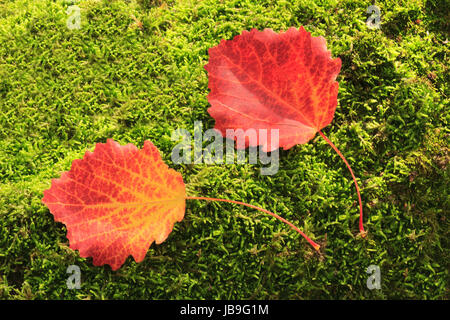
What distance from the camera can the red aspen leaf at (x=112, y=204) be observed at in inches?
75.3

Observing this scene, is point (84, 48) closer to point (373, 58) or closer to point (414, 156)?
point (373, 58)

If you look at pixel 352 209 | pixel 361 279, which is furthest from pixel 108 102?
pixel 361 279

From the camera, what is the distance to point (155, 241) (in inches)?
79.9

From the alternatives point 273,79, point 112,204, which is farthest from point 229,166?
point 112,204

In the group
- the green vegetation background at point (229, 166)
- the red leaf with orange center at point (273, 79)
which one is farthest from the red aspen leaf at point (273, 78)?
the green vegetation background at point (229, 166)

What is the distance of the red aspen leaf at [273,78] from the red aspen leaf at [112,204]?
0.50 metres

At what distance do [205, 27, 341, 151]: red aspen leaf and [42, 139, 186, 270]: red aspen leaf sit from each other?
50cm

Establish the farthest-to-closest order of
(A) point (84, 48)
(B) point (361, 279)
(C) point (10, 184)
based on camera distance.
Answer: (A) point (84, 48) → (C) point (10, 184) → (B) point (361, 279)

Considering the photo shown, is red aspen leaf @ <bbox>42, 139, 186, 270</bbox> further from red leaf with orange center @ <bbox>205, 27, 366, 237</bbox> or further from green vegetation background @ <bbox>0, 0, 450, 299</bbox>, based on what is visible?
red leaf with orange center @ <bbox>205, 27, 366, 237</bbox>

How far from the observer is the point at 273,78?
1.97 m

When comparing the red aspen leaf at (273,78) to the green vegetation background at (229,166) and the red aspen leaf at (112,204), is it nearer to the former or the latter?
the green vegetation background at (229,166)

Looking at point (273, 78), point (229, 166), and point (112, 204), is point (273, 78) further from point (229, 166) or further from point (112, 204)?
point (112, 204)

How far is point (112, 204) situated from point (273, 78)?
1011 millimetres

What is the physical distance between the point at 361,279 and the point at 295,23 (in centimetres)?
146
